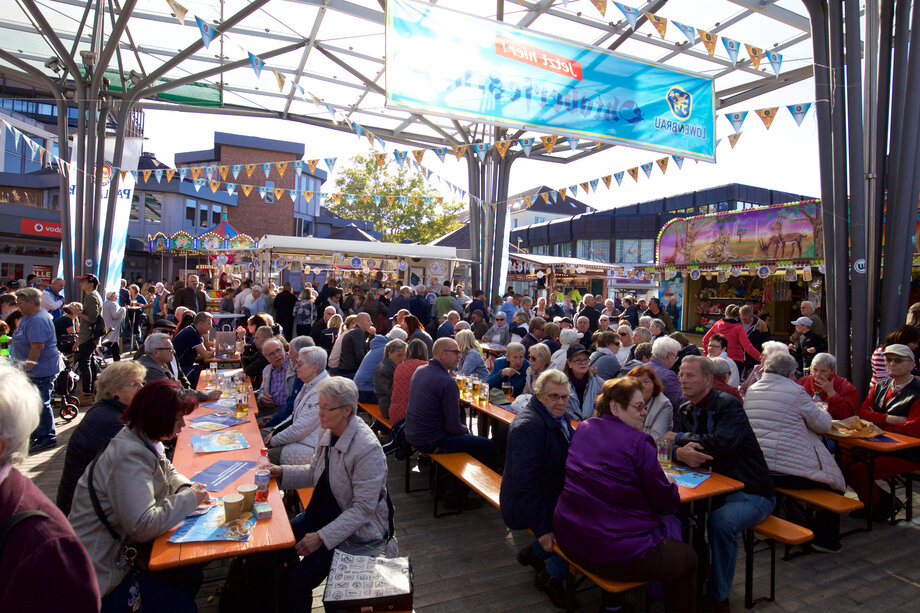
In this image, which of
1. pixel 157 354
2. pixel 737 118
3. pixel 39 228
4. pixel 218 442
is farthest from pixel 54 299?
pixel 39 228

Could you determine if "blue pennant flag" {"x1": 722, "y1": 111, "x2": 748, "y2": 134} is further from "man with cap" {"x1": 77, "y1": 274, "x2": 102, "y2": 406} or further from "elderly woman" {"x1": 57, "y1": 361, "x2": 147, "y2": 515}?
"man with cap" {"x1": 77, "y1": 274, "x2": 102, "y2": 406}

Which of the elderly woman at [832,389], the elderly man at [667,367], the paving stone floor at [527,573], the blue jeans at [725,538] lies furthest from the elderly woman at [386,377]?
the elderly woman at [832,389]

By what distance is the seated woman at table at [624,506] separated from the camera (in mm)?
2496

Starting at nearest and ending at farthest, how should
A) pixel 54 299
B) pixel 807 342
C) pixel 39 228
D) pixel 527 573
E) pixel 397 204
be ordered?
1. pixel 527 573
2. pixel 807 342
3. pixel 54 299
4. pixel 39 228
5. pixel 397 204

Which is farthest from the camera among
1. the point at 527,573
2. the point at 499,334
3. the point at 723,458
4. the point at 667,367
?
the point at 499,334

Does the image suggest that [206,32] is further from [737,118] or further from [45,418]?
[737,118]

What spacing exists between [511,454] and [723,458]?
138 cm

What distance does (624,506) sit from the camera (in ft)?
8.25

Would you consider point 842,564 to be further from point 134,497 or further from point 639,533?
point 134,497

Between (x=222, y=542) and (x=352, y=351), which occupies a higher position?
(x=352, y=351)

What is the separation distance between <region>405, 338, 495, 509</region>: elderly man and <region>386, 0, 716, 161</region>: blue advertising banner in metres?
2.60

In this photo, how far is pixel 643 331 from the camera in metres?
6.01

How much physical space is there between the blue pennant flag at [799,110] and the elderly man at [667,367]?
4.74m

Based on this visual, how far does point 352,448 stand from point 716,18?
887 cm
